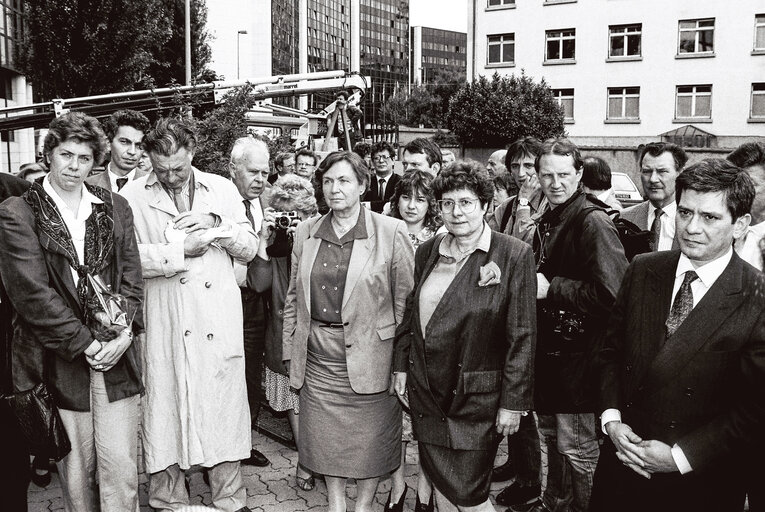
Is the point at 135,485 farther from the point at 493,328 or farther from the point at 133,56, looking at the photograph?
the point at 133,56

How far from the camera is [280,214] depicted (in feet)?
15.4

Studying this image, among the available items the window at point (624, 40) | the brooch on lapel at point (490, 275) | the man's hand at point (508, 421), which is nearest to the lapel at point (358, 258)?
the brooch on lapel at point (490, 275)

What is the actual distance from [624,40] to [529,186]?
31.4 m

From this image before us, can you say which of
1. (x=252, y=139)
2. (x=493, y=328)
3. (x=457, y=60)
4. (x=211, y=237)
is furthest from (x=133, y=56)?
(x=457, y=60)

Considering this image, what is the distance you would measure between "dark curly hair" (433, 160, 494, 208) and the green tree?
565 inches

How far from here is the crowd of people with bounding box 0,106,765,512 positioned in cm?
268

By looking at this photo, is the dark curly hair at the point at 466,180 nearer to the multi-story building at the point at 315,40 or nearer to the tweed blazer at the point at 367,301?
the tweed blazer at the point at 367,301

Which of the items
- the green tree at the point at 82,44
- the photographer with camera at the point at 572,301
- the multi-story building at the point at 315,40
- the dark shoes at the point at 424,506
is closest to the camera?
the photographer with camera at the point at 572,301

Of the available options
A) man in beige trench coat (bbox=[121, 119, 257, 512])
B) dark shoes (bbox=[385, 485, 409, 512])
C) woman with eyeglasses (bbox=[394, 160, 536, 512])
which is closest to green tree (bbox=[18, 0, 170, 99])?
man in beige trench coat (bbox=[121, 119, 257, 512])

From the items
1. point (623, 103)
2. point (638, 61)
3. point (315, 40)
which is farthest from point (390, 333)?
point (315, 40)

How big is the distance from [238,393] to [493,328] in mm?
1711

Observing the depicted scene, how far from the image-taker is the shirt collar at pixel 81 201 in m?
3.56

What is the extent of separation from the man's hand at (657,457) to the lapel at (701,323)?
0.23m

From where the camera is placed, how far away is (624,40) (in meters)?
32.9
